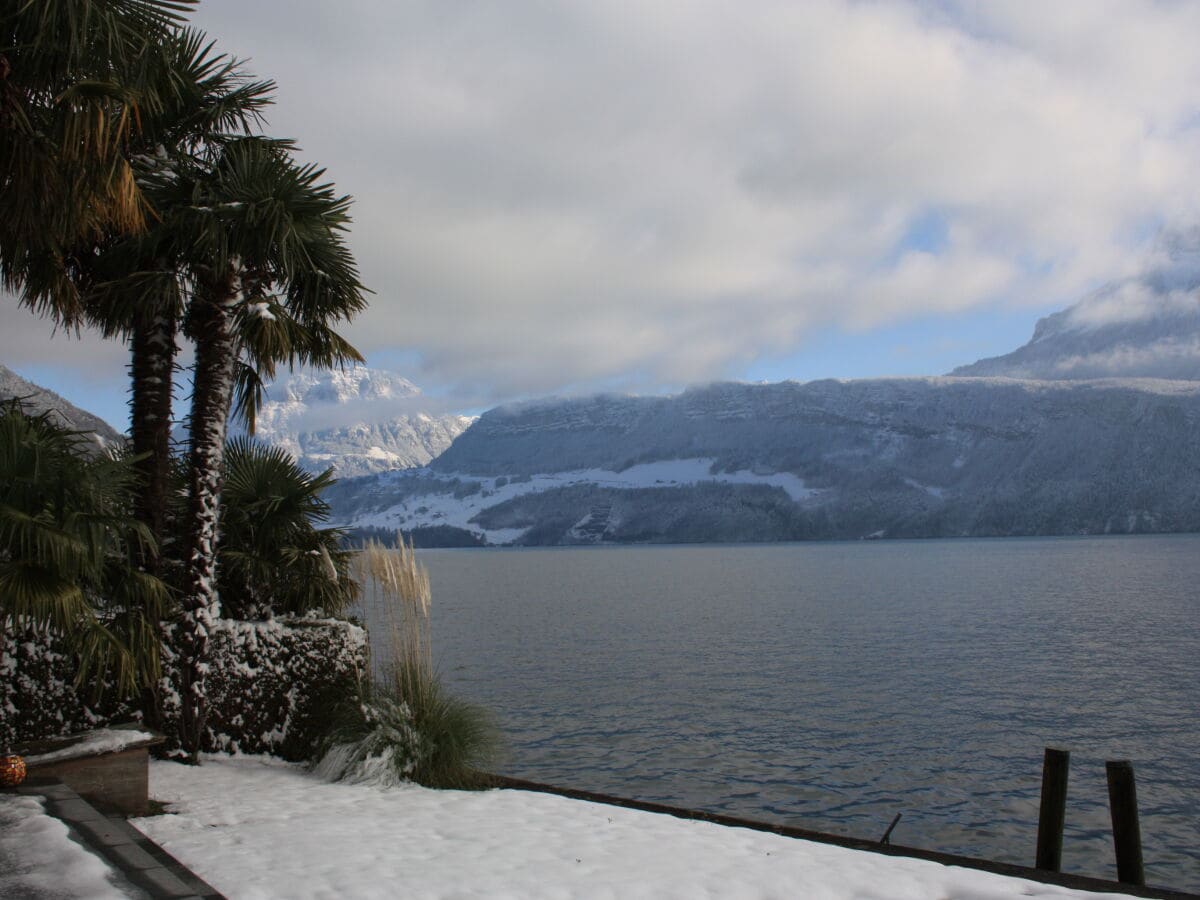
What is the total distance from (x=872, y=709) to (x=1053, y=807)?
12.0 meters

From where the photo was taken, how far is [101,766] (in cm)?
771

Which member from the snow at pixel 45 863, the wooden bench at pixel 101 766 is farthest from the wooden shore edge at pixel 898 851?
the snow at pixel 45 863

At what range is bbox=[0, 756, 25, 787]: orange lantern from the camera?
7004 millimetres

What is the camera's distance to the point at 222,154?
1088cm

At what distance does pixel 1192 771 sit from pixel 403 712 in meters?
13.6

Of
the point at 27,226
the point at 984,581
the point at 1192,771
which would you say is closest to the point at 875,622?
the point at 1192,771

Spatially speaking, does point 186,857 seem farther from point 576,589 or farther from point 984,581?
point 984,581

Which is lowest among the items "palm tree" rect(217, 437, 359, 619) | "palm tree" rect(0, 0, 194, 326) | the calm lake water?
the calm lake water

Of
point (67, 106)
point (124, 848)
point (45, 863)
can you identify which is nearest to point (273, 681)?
point (124, 848)

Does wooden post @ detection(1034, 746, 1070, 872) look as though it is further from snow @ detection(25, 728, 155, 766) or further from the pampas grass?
snow @ detection(25, 728, 155, 766)

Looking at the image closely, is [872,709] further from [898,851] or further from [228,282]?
[228,282]

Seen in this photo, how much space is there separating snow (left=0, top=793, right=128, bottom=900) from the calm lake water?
9.37m

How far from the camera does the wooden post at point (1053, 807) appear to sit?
967 cm

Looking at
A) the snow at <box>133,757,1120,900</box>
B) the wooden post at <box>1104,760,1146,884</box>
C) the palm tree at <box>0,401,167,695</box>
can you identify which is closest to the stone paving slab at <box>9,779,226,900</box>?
the snow at <box>133,757,1120,900</box>
